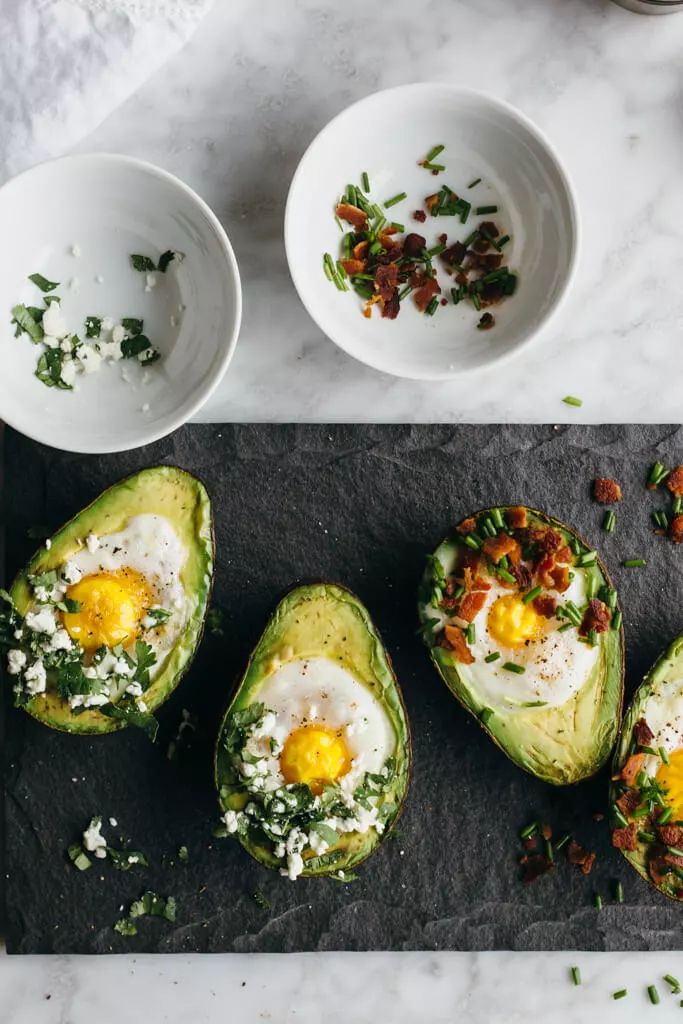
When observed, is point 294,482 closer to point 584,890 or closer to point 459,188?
point 459,188

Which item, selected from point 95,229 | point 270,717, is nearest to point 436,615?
point 270,717

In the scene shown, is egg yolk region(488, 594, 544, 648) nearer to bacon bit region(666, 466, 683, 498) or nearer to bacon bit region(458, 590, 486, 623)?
bacon bit region(458, 590, 486, 623)

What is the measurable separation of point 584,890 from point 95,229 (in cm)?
160

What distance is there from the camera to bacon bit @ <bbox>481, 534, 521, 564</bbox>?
74.7 inches

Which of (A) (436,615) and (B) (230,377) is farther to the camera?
(B) (230,377)

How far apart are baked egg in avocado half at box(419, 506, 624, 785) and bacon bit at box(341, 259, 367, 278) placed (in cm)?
54

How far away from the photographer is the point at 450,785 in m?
2.07

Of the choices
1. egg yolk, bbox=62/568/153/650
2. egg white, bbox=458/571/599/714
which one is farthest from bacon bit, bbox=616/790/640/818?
egg yolk, bbox=62/568/153/650

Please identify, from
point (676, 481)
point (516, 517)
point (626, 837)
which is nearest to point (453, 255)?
point (516, 517)

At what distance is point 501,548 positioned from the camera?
1899 mm

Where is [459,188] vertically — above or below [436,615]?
above

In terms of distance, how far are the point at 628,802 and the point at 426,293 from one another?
3.37ft

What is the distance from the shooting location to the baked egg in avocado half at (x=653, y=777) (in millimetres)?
1930

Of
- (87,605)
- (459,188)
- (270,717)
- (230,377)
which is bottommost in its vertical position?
(270,717)
